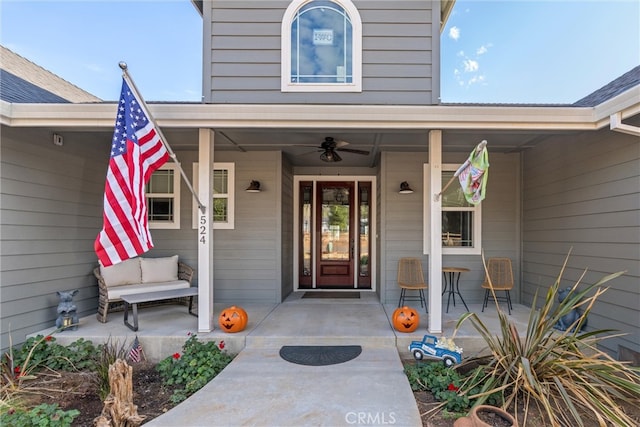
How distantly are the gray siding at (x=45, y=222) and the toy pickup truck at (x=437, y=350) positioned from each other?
4.21 meters

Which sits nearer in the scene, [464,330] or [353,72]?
[464,330]

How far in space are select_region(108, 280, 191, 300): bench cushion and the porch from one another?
350mm

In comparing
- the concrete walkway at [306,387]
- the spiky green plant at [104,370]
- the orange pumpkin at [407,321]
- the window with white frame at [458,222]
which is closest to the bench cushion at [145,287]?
the spiky green plant at [104,370]

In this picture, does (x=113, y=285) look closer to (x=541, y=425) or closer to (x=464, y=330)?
(x=464, y=330)

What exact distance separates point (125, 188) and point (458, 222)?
4746mm

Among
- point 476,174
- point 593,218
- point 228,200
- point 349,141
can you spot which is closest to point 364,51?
point 349,141

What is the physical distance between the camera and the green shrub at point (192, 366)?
285 cm

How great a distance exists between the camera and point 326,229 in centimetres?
650

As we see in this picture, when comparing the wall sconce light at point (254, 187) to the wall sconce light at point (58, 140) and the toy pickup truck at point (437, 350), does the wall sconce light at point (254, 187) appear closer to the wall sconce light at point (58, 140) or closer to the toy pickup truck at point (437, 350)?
the wall sconce light at point (58, 140)

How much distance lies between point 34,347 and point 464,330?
4.57 meters

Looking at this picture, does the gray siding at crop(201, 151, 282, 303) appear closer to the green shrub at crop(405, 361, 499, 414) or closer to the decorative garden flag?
the green shrub at crop(405, 361, 499, 414)

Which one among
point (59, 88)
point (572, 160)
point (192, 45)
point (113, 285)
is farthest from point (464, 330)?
point (59, 88)

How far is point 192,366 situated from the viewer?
3.10 m

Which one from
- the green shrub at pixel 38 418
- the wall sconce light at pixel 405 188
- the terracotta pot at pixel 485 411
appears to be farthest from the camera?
the wall sconce light at pixel 405 188
